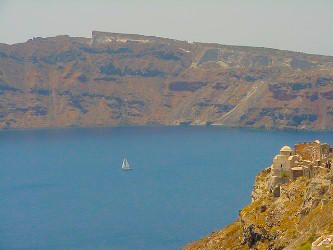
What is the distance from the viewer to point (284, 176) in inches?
2822

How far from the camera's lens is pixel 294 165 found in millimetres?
71688

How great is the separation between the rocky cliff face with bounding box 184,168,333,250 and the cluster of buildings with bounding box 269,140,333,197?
3.24ft

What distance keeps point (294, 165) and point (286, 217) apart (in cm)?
734

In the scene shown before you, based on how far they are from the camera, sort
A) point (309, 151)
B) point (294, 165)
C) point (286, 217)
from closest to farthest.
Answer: point (286, 217)
point (294, 165)
point (309, 151)

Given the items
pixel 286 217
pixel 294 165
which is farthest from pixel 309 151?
pixel 286 217

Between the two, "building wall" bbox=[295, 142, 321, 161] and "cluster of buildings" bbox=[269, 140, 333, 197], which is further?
"building wall" bbox=[295, 142, 321, 161]

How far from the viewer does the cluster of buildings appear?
6912 centimetres

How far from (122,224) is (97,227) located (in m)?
5.33

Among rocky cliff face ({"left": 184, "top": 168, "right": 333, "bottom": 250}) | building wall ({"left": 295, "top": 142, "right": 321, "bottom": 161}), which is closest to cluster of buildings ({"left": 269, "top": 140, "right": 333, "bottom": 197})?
building wall ({"left": 295, "top": 142, "right": 321, "bottom": 161})

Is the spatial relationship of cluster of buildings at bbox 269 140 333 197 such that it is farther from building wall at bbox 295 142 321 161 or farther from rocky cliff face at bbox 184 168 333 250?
rocky cliff face at bbox 184 168 333 250

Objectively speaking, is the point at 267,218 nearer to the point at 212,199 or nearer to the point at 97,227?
the point at 97,227

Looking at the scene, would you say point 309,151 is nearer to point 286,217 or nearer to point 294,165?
point 294,165

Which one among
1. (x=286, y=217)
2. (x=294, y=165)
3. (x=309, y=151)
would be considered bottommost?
(x=286, y=217)

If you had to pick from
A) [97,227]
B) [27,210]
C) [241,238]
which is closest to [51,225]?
[97,227]
